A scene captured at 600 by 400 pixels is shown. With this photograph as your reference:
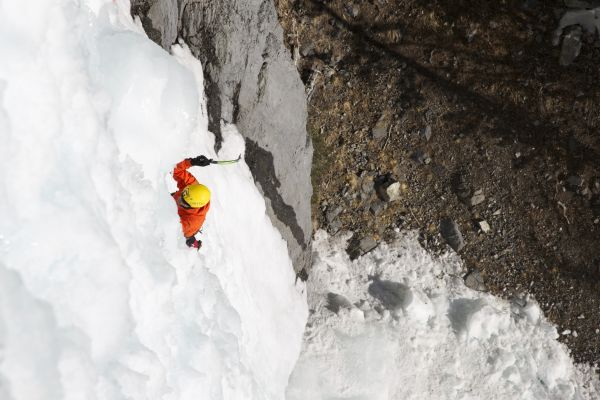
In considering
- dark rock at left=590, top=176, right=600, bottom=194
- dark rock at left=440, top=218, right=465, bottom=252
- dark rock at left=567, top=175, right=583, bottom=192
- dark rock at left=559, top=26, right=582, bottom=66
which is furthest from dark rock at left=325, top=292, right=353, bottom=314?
dark rock at left=559, top=26, right=582, bottom=66

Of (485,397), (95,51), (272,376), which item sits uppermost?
(95,51)

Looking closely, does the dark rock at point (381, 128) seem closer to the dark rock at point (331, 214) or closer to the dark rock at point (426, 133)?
the dark rock at point (426, 133)

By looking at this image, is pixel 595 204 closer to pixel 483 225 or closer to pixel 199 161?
pixel 483 225

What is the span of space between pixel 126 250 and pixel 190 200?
45.9 inches

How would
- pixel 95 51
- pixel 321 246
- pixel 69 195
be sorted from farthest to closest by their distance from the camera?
pixel 321 246 < pixel 95 51 < pixel 69 195

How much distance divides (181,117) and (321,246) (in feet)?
15.7

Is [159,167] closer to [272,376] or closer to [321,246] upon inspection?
[272,376]

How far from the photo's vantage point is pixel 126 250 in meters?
4.52

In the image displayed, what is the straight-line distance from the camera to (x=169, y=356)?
4809mm

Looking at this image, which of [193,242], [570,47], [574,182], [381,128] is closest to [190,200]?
[193,242]

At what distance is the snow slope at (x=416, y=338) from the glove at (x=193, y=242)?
3.37 metres

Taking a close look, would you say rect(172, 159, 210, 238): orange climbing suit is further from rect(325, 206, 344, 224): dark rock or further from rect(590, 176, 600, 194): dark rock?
rect(590, 176, 600, 194): dark rock

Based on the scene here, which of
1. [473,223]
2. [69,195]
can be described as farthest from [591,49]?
[69,195]

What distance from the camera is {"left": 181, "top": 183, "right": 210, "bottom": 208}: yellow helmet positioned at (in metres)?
5.53
